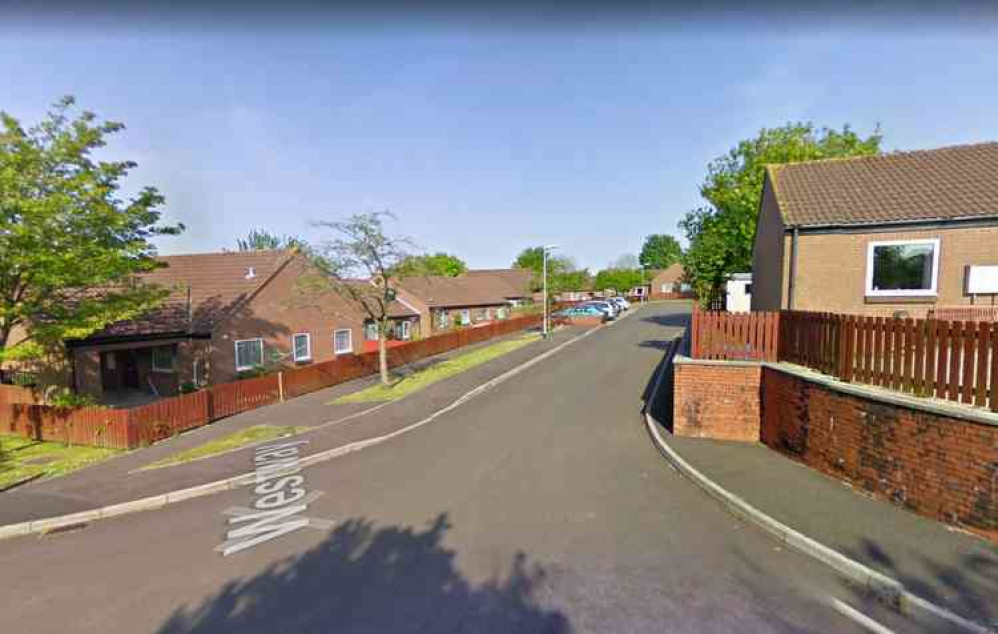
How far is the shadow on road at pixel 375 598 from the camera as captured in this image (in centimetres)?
372

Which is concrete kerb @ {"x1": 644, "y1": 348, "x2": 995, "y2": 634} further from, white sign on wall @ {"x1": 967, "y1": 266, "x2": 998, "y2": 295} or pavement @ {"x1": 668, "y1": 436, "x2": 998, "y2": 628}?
white sign on wall @ {"x1": 967, "y1": 266, "x2": 998, "y2": 295}

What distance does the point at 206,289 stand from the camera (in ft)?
65.4

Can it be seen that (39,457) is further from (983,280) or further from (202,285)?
(983,280)

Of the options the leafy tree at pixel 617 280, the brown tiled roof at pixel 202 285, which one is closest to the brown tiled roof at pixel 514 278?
the leafy tree at pixel 617 280

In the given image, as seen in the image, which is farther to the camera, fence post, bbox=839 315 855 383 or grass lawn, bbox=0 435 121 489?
grass lawn, bbox=0 435 121 489

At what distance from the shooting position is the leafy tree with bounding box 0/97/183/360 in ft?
30.7

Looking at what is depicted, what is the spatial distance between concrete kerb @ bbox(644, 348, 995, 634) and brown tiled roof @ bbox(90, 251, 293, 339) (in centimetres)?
1762

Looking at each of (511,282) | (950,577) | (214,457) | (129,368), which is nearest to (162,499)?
(214,457)

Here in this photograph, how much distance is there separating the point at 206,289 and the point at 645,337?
2252 centimetres

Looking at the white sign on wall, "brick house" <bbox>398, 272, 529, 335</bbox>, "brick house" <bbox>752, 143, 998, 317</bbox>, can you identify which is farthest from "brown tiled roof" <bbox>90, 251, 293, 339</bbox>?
the white sign on wall

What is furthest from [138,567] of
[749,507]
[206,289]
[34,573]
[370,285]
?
[206,289]

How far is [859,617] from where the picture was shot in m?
3.58

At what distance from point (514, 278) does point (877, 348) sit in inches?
2273

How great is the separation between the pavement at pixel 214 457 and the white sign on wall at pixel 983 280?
1288cm
